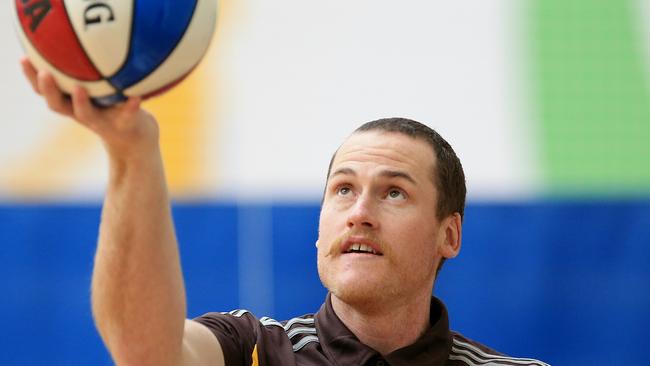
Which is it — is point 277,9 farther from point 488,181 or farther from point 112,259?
point 112,259

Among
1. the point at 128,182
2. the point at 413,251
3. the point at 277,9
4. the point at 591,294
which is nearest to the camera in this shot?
the point at 128,182

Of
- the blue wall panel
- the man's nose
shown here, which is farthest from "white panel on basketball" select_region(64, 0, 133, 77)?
the blue wall panel

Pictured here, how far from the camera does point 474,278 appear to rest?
419 centimetres

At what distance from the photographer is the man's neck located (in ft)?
7.67

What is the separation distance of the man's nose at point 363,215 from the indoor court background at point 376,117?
1.88 m

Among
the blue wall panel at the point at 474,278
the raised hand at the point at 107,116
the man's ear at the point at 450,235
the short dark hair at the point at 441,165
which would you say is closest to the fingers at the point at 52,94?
the raised hand at the point at 107,116

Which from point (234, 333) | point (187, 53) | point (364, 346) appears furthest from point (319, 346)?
point (187, 53)

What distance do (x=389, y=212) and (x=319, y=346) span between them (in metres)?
0.37

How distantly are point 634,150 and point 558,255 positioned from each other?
62 cm

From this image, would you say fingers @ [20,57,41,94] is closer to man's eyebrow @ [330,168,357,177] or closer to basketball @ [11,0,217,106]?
basketball @ [11,0,217,106]

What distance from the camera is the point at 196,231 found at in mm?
4227

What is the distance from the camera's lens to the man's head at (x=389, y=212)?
227 cm

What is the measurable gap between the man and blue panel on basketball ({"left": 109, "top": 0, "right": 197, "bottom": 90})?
6.2 inches

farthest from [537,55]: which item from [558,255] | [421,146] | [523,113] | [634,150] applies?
[421,146]
